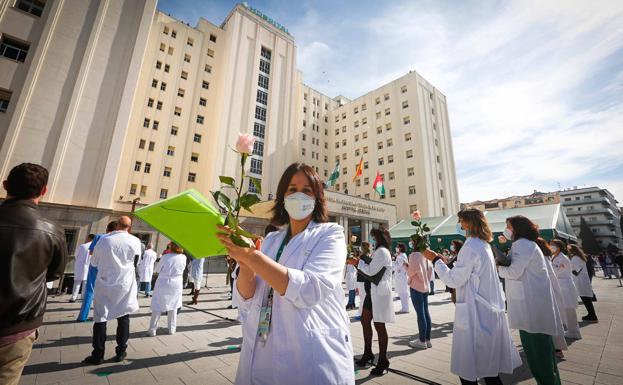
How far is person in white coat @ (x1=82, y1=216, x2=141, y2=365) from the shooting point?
436 centimetres

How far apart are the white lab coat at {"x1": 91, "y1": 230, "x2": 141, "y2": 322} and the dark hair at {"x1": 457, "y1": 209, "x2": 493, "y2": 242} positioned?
561 cm

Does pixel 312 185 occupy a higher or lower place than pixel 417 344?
higher

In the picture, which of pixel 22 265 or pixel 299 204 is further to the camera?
pixel 22 265

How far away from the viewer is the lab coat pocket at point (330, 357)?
139 centimetres

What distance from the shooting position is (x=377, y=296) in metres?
4.61

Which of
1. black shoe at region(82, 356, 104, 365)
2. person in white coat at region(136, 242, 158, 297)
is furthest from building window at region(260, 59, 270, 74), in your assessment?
black shoe at region(82, 356, 104, 365)

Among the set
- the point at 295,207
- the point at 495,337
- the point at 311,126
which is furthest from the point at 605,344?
the point at 311,126

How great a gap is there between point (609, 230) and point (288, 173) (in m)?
103

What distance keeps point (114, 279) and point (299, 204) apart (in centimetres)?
473

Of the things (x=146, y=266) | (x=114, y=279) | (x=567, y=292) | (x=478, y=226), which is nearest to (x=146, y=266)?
(x=146, y=266)

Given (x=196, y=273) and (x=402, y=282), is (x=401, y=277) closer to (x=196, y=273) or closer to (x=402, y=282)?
(x=402, y=282)

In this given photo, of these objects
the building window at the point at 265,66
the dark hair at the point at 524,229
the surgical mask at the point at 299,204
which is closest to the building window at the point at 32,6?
the building window at the point at 265,66

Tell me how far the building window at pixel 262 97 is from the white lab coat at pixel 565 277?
32.7 meters

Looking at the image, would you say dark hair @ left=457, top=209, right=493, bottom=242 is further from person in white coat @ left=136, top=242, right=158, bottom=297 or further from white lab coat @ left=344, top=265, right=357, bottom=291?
person in white coat @ left=136, top=242, right=158, bottom=297
